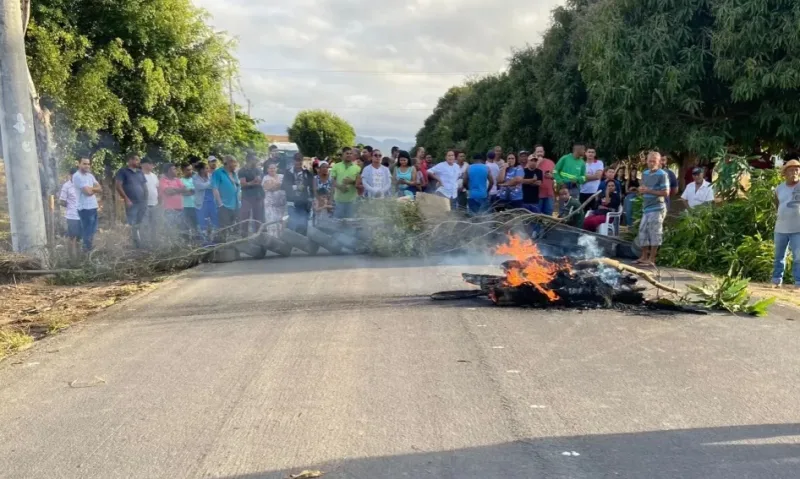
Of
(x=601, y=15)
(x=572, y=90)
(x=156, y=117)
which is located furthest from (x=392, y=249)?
(x=572, y=90)

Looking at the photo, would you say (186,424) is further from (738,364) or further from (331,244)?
(331,244)

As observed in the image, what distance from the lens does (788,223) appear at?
29.9ft

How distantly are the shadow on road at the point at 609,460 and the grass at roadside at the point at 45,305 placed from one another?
4.26 meters

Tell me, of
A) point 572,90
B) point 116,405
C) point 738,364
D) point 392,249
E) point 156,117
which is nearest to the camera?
point 116,405

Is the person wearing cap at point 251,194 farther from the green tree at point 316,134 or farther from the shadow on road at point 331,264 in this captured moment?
the green tree at point 316,134

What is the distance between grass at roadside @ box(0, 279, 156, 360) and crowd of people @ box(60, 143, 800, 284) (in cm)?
197

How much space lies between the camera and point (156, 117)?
18984 mm

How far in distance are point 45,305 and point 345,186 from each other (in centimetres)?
619

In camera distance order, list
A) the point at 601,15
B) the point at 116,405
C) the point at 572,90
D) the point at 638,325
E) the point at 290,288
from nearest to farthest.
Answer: the point at 116,405 → the point at 638,325 → the point at 290,288 → the point at 601,15 → the point at 572,90

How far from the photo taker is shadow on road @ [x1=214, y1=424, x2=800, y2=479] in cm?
355

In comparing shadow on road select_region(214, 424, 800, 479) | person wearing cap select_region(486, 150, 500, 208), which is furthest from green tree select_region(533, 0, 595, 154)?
shadow on road select_region(214, 424, 800, 479)

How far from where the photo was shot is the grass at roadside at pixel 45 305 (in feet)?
Result: 22.7

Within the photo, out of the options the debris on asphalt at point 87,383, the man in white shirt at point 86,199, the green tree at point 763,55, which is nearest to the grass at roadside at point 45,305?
the debris on asphalt at point 87,383

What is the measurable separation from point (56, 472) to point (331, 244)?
8.53m
